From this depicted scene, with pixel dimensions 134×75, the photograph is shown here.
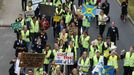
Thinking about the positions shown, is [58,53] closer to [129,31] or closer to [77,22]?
[77,22]

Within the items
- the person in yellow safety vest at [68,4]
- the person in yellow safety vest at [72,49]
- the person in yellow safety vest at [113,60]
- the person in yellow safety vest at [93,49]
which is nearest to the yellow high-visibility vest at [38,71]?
the person in yellow safety vest at [72,49]

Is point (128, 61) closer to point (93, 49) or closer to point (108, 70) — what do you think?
point (108, 70)

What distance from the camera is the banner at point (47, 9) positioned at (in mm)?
29766

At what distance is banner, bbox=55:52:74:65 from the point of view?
78.7ft

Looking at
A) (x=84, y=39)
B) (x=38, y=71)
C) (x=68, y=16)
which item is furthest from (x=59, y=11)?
(x=38, y=71)

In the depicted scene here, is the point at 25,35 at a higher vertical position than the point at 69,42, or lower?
higher

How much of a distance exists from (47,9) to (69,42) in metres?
4.33

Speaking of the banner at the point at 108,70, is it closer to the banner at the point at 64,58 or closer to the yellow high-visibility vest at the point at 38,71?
the banner at the point at 64,58

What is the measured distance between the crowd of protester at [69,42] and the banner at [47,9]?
28 centimetres

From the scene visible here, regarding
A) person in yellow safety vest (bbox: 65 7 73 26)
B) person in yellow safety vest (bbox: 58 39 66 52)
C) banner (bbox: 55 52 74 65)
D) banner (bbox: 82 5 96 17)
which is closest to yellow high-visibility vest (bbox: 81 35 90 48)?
person in yellow safety vest (bbox: 58 39 66 52)

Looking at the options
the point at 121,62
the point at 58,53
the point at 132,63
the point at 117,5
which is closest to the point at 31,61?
the point at 58,53

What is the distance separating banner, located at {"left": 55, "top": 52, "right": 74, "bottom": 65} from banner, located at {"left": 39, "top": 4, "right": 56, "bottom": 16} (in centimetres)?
595

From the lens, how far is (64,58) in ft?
79.1

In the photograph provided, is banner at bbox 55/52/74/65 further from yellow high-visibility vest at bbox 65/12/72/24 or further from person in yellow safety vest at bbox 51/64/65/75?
yellow high-visibility vest at bbox 65/12/72/24
